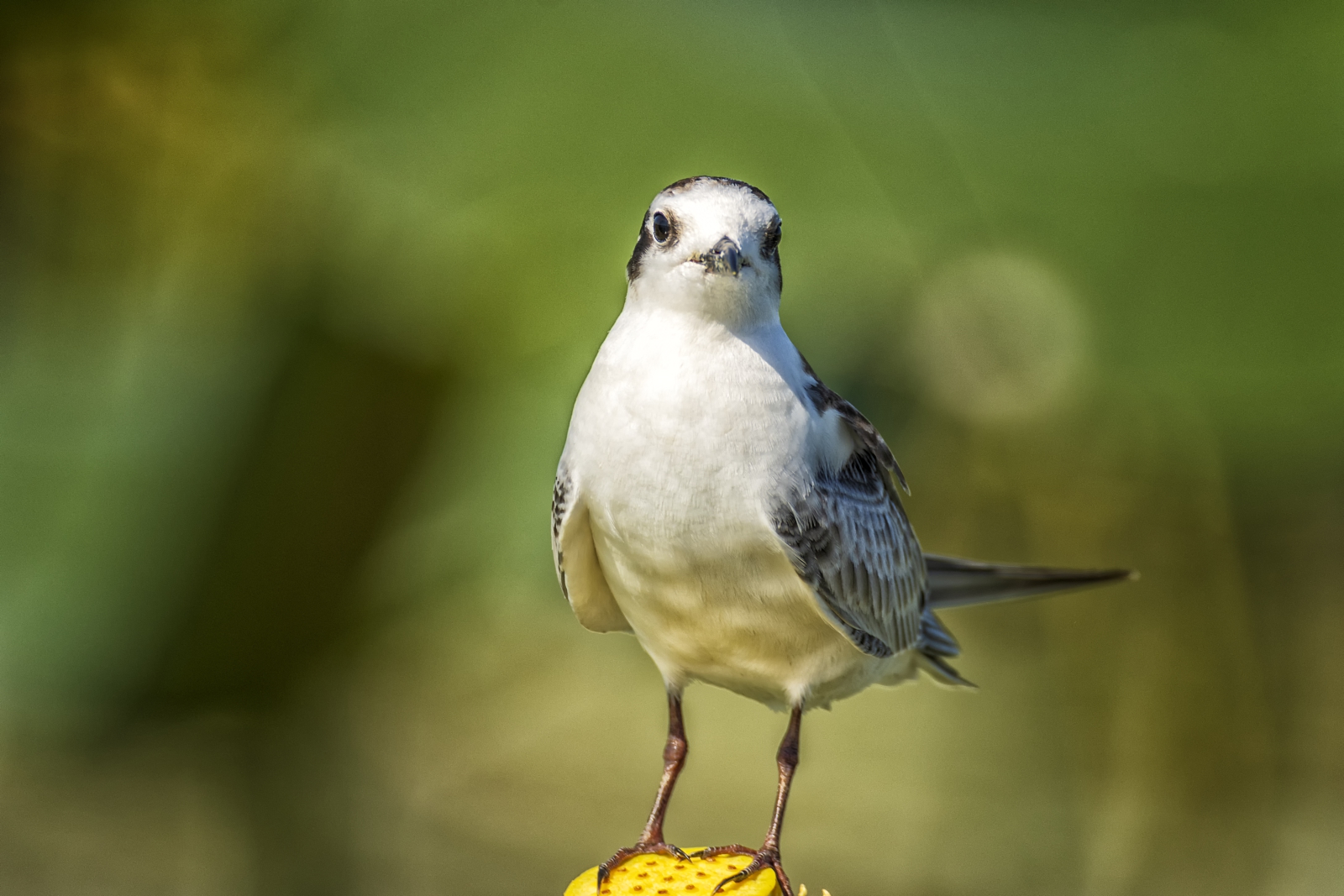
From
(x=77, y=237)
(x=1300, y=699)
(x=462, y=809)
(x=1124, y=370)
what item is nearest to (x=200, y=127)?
(x=77, y=237)

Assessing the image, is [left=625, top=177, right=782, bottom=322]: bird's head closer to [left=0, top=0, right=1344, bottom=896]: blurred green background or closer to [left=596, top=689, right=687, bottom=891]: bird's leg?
[left=596, top=689, right=687, bottom=891]: bird's leg

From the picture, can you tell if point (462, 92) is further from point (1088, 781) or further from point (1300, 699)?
point (1300, 699)

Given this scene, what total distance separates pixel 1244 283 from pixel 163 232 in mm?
3590

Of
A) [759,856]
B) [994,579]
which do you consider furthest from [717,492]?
[994,579]

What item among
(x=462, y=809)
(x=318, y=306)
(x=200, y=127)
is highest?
(x=200, y=127)

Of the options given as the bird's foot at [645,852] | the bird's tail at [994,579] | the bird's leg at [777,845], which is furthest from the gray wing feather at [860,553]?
the bird's foot at [645,852]

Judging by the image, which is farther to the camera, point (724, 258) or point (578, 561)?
point (578, 561)

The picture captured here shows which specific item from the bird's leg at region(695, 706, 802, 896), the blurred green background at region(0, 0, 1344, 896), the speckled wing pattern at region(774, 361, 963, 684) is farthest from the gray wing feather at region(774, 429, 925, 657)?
the blurred green background at region(0, 0, 1344, 896)

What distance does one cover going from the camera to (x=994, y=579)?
8.28ft

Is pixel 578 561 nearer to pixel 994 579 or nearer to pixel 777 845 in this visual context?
pixel 777 845

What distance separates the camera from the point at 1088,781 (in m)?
4.76

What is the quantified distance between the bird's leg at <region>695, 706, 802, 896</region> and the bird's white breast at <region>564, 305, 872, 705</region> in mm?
199

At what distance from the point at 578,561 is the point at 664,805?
0.48 metres

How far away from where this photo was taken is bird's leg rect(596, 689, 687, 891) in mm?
1966
